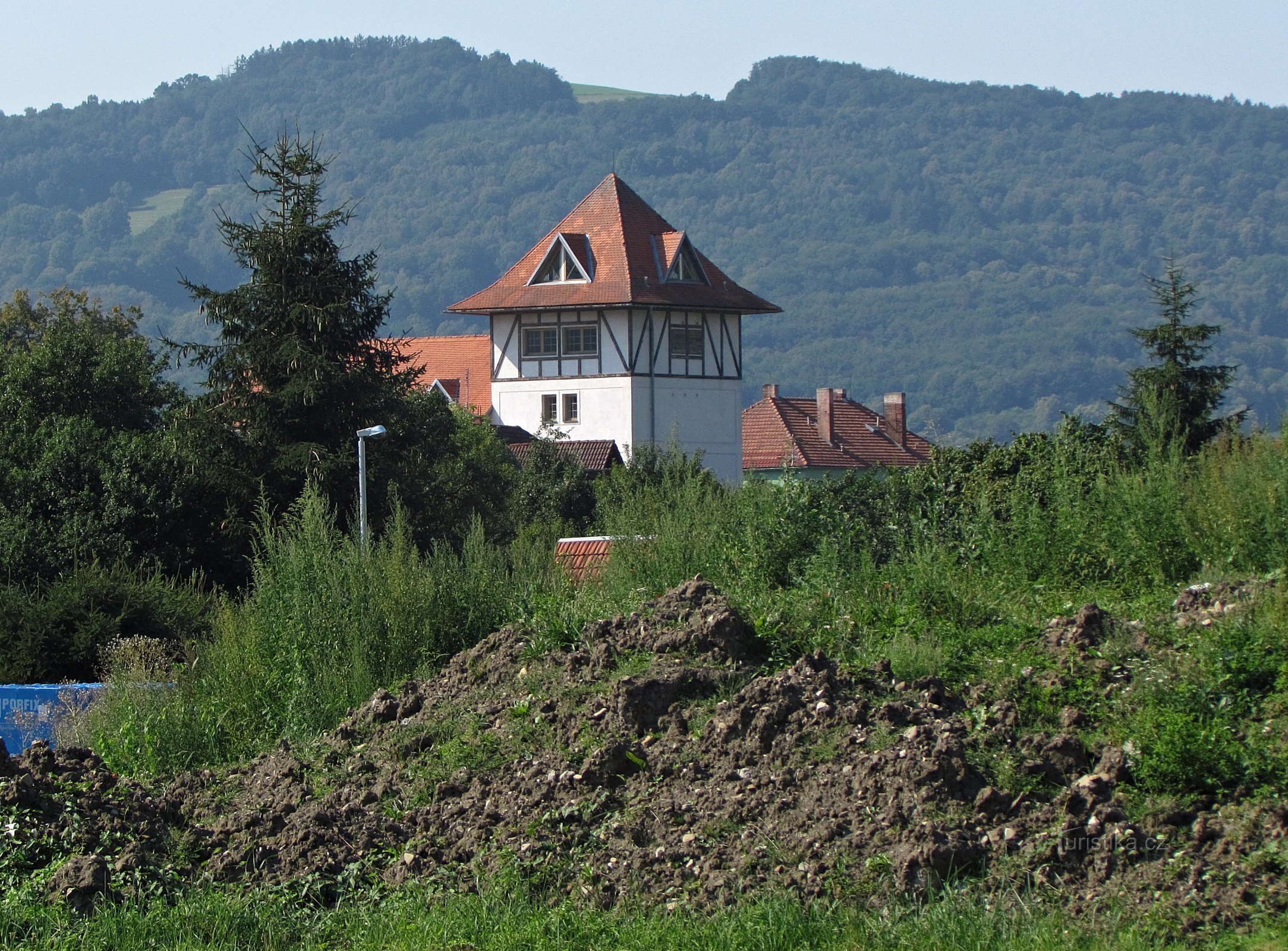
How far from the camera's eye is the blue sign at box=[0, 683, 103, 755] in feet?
45.0

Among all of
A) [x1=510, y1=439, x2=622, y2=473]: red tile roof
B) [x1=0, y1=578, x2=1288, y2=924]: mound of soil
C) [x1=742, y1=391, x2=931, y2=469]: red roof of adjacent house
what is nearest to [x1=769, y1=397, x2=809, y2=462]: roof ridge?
[x1=742, y1=391, x2=931, y2=469]: red roof of adjacent house

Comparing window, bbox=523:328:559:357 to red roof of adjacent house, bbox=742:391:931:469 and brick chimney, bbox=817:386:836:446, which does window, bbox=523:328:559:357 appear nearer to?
red roof of adjacent house, bbox=742:391:931:469

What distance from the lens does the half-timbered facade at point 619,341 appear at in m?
66.4

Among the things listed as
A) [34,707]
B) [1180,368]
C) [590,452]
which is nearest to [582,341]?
[590,452]

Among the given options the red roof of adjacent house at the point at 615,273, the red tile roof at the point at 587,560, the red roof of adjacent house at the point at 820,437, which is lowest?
the red roof of adjacent house at the point at 820,437

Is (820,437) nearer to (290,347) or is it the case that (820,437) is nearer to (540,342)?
(540,342)

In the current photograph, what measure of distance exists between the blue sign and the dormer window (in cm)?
5451

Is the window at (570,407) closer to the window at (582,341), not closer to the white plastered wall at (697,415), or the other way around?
the window at (582,341)

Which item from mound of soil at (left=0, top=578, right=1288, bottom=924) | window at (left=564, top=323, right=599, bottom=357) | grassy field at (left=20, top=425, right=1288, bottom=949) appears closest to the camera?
grassy field at (left=20, top=425, right=1288, bottom=949)

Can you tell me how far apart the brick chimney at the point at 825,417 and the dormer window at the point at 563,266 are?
25126 mm

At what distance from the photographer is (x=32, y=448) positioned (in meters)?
28.0

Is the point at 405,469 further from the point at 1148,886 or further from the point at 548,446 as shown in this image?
the point at 1148,886

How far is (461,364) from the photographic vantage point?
86.1m

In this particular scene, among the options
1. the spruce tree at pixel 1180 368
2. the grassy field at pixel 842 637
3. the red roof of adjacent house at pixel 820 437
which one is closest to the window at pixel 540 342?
the red roof of adjacent house at pixel 820 437
